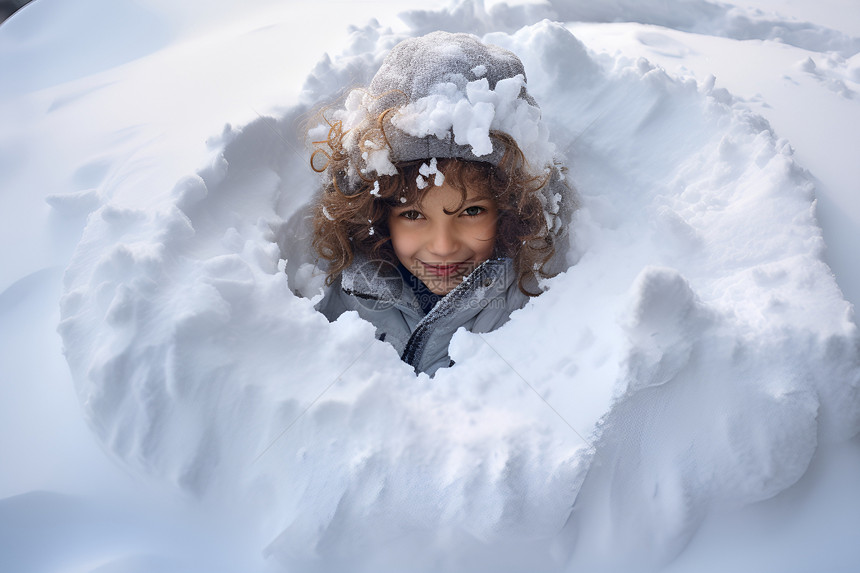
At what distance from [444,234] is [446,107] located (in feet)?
0.83

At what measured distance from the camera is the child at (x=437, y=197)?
3.91 ft

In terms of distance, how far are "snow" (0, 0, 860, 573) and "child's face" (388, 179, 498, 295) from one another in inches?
3.3

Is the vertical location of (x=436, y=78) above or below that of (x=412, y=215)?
above

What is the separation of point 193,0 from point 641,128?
134cm

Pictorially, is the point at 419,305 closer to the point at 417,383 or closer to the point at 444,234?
the point at 444,234

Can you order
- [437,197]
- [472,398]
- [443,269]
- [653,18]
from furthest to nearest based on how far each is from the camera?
[653,18]
[443,269]
[437,197]
[472,398]

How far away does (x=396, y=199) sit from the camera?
1318 mm

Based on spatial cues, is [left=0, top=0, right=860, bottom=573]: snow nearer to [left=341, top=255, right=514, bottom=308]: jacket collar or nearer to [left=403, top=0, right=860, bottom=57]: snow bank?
[left=341, top=255, right=514, bottom=308]: jacket collar

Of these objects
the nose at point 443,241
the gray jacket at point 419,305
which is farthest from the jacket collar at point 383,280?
the nose at point 443,241

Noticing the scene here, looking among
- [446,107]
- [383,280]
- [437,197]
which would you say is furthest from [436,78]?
[383,280]

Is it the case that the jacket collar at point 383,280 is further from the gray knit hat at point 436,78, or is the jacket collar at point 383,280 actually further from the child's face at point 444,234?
the gray knit hat at point 436,78

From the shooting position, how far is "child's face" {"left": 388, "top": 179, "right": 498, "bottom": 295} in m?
1.27

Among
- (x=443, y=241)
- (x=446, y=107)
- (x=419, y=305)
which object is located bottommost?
(x=419, y=305)

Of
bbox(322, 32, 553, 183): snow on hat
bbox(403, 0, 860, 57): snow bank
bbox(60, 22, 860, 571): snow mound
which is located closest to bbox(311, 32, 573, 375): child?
bbox(322, 32, 553, 183): snow on hat
